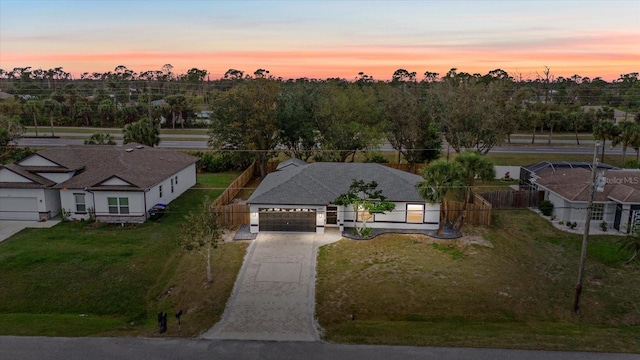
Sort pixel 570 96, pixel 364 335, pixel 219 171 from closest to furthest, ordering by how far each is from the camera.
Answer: pixel 364 335, pixel 219 171, pixel 570 96

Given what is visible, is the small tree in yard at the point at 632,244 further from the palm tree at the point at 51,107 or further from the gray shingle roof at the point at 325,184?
the palm tree at the point at 51,107

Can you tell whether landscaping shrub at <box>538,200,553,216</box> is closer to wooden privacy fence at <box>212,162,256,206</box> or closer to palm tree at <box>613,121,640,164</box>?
palm tree at <box>613,121,640,164</box>

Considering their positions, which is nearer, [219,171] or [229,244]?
[229,244]

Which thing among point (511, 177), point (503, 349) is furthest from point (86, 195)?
point (511, 177)

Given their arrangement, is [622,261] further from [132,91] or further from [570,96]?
[132,91]

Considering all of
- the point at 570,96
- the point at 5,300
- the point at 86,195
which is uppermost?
the point at 570,96

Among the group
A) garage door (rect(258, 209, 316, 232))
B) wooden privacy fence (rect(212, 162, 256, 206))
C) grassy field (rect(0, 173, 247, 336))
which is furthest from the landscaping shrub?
wooden privacy fence (rect(212, 162, 256, 206))
